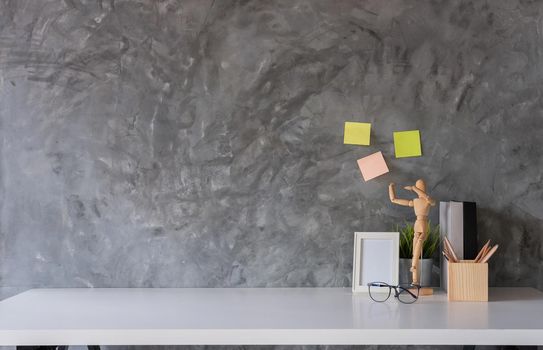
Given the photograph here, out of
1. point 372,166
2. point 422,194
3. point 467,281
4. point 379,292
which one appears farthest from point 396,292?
point 372,166

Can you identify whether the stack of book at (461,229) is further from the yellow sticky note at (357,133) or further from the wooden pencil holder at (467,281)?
the yellow sticky note at (357,133)

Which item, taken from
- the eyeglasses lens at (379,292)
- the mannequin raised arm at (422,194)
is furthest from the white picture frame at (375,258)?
the mannequin raised arm at (422,194)

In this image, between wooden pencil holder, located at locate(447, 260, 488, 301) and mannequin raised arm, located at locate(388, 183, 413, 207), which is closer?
wooden pencil holder, located at locate(447, 260, 488, 301)

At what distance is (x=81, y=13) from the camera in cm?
194

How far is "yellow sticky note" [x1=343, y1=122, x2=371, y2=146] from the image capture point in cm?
195

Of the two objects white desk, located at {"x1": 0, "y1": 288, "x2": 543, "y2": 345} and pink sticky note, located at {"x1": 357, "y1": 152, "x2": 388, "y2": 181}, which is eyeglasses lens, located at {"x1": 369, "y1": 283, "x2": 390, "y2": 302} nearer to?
white desk, located at {"x1": 0, "y1": 288, "x2": 543, "y2": 345}

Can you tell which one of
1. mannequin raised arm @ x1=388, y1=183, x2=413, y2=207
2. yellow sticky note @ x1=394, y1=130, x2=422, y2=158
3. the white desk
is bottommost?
the white desk

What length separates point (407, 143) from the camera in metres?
1.96

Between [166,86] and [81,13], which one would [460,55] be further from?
[81,13]

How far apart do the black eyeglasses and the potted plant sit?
0.14 feet

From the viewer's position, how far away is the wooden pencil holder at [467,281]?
1691mm

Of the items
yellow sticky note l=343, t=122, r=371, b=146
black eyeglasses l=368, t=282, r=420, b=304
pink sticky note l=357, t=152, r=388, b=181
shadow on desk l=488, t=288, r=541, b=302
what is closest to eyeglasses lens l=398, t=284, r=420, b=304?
black eyeglasses l=368, t=282, r=420, b=304

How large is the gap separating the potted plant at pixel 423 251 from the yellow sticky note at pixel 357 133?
315 mm

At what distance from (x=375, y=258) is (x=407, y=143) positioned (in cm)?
42
